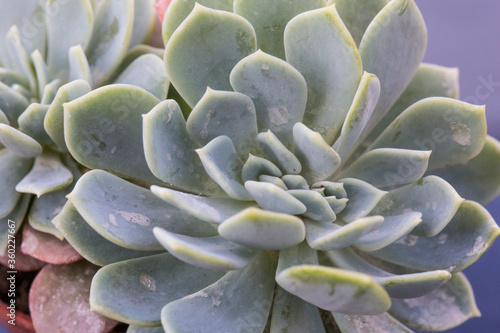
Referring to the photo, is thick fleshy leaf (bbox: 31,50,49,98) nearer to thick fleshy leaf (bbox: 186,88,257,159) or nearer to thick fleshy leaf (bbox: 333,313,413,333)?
thick fleshy leaf (bbox: 186,88,257,159)

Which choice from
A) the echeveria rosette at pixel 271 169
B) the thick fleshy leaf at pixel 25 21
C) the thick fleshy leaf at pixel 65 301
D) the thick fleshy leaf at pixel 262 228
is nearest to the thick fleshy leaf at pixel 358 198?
the echeveria rosette at pixel 271 169

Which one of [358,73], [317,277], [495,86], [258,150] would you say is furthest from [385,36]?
[495,86]

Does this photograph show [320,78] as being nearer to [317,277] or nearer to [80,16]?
[317,277]

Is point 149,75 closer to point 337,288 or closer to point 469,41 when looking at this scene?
point 337,288

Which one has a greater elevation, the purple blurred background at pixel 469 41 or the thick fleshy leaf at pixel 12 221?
the purple blurred background at pixel 469 41

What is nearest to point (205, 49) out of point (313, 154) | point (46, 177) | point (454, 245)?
point (313, 154)

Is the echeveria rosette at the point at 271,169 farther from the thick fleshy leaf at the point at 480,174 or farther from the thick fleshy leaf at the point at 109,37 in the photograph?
the thick fleshy leaf at the point at 109,37
